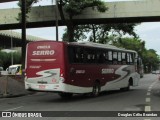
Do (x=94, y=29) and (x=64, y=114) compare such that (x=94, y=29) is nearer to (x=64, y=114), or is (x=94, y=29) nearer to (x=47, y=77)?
(x=47, y=77)

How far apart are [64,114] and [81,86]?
7.61 m

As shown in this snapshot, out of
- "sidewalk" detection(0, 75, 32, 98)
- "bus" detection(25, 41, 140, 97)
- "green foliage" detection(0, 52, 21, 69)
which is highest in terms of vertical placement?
"bus" detection(25, 41, 140, 97)

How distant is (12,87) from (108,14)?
1739 cm

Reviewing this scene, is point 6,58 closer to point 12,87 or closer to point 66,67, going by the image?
point 12,87

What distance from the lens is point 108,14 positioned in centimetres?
4406

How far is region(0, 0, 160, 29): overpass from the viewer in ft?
139

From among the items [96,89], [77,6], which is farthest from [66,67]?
[77,6]

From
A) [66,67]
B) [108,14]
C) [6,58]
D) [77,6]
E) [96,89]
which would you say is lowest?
[6,58]

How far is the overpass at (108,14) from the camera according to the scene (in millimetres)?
42438

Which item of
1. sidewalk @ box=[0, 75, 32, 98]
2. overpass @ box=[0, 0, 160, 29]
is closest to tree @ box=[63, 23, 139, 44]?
overpass @ box=[0, 0, 160, 29]

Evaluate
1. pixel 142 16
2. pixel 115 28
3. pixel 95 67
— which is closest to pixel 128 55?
pixel 95 67

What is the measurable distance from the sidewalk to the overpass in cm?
1445

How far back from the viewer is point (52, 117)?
14398mm

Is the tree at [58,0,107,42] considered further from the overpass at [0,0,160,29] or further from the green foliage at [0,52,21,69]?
the green foliage at [0,52,21,69]
